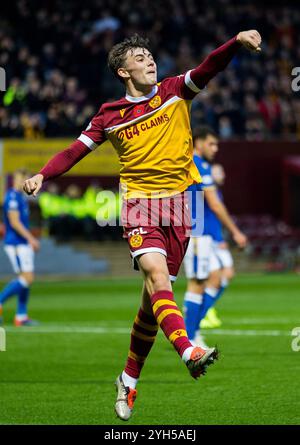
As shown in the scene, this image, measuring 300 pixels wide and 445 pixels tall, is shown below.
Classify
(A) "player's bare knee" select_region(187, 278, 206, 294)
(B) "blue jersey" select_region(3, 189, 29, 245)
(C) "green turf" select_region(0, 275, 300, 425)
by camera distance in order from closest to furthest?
(C) "green turf" select_region(0, 275, 300, 425)
(A) "player's bare knee" select_region(187, 278, 206, 294)
(B) "blue jersey" select_region(3, 189, 29, 245)

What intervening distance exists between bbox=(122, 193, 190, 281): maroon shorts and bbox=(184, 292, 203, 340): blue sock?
4.23m

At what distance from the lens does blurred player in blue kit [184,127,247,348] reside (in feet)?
38.9

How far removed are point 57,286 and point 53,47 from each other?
9.07 meters

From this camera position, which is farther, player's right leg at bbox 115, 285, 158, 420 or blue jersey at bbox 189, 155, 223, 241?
blue jersey at bbox 189, 155, 223, 241

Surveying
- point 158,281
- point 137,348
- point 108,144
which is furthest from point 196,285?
point 108,144

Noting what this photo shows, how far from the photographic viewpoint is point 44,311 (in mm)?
18312

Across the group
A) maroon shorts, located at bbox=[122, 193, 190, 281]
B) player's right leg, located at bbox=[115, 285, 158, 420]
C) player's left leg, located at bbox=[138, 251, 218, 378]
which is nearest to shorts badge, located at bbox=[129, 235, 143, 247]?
maroon shorts, located at bbox=[122, 193, 190, 281]

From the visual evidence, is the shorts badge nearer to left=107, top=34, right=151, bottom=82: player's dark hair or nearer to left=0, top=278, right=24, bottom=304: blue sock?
left=107, top=34, right=151, bottom=82: player's dark hair

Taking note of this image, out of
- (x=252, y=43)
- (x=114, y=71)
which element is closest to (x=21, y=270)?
(x=114, y=71)

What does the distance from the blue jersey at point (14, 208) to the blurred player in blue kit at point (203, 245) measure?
14.3 ft

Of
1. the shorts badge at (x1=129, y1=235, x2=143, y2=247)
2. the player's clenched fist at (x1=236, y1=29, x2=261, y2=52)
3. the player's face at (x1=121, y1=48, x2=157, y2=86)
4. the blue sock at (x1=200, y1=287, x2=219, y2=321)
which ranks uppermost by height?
the player's clenched fist at (x1=236, y1=29, x2=261, y2=52)


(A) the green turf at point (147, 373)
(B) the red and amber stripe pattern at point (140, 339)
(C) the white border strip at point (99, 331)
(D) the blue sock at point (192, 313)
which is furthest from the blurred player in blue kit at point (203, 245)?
(B) the red and amber stripe pattern at point (140, 339)

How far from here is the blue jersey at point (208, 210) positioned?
473 inches

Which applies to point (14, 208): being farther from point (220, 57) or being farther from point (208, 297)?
point (220, 57)
